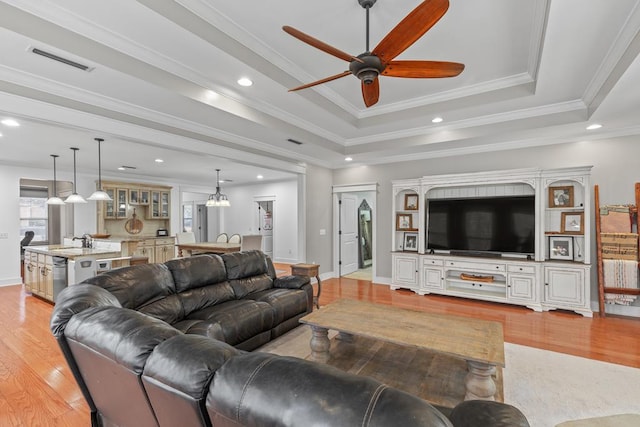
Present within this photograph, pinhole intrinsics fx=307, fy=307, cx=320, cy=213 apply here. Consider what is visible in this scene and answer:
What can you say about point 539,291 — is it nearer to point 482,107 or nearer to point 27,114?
point 482,107

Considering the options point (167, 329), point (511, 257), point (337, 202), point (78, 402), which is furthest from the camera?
point (337, 202)

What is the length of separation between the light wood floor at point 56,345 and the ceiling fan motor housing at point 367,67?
299cm

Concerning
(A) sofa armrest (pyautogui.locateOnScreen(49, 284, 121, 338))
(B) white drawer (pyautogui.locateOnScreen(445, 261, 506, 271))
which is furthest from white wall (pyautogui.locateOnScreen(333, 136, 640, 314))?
(A) sofa armrest (pyautogui.locateOnScreen(49, 284, 121, 338))

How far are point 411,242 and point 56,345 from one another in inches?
209

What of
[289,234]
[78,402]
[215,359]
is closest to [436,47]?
[215,359]

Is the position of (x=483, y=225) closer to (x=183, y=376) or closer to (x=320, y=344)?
(x=320, y=344)

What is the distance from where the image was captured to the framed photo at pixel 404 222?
590 centimetres

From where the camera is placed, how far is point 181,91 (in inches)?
114

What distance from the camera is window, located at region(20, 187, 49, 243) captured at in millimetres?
8812

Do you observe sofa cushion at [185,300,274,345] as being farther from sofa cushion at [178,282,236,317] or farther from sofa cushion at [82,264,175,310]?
sofa cushion at [82,264,175,310]

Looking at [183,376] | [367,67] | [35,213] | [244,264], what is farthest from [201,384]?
[35,213]

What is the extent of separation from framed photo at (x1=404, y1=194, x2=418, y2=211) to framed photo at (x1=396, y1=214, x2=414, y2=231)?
0.16 meters

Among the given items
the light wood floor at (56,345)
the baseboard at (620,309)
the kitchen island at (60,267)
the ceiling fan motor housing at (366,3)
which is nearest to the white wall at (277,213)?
the light wood floor at (56,345)

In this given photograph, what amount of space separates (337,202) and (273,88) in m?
4.05
